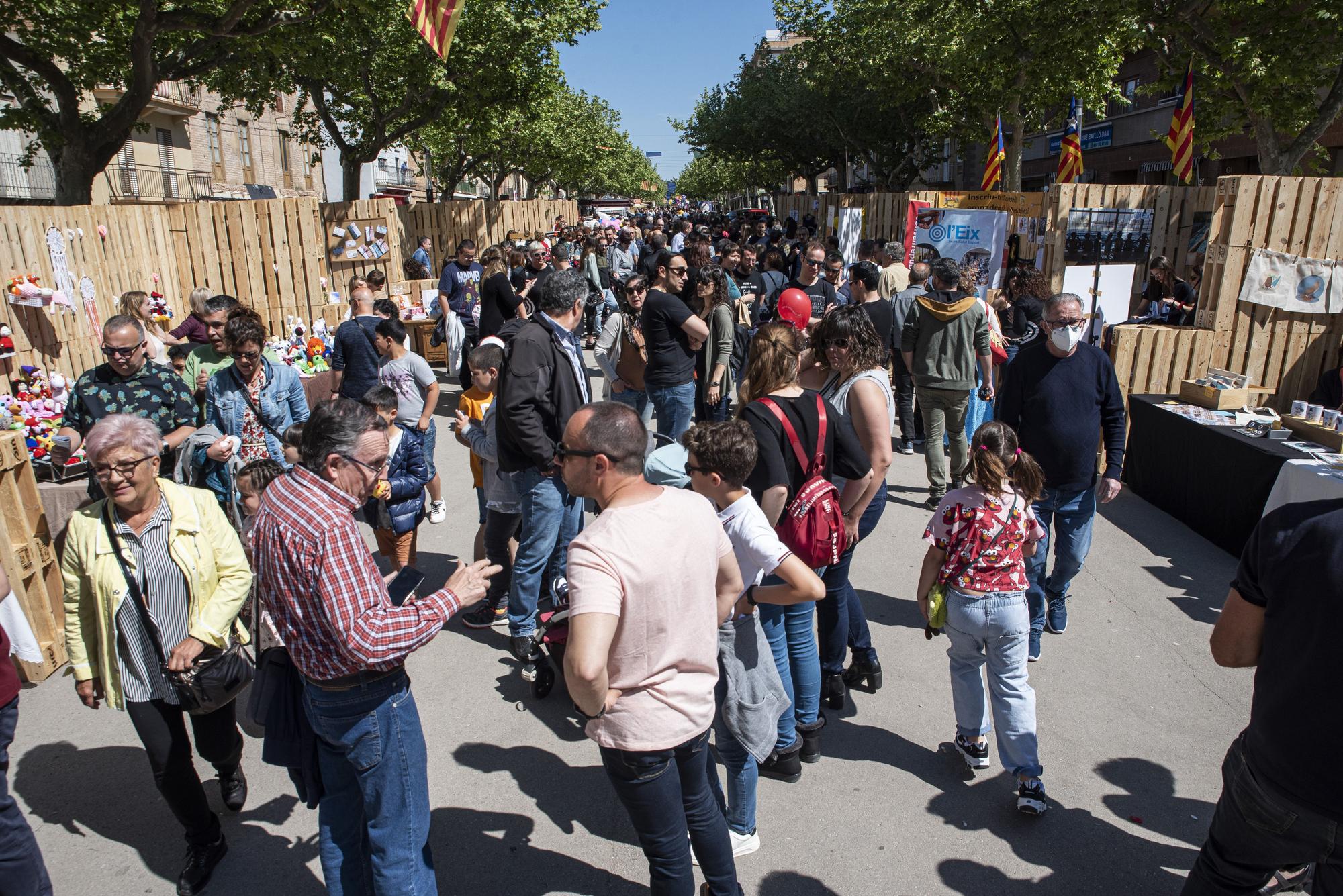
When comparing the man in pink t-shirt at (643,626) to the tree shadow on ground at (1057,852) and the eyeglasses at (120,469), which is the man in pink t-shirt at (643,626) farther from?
the eyeglasses at (120,469)

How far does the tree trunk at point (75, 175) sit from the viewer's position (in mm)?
12133

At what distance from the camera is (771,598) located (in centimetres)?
292

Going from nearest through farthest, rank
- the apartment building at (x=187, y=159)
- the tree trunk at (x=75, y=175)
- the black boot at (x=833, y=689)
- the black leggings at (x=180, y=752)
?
the black leggings at (x=180, y=752) → the black boot at (x=833, y=689) → the tree trunk at (x=75, y=175) → the apartment building at (x=187, y=159)

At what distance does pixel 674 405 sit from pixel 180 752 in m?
4.20

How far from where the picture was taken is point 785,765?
3580 mm

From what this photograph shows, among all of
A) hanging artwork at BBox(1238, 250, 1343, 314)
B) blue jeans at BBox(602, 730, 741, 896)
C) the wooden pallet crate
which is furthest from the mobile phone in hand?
hanging artwork at BBox(1238, 250, 1343, 314)

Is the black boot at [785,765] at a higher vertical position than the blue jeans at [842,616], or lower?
lower

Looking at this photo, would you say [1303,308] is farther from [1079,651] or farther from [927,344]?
[1079,651]

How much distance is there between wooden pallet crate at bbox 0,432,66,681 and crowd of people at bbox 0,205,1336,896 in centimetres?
43

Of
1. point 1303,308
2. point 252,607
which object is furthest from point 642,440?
point 1303,308

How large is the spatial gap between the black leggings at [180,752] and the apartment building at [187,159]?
23.3 m

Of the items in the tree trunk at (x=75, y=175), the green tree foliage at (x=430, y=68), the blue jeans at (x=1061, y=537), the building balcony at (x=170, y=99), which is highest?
the building balcony at (x=170, y=99)

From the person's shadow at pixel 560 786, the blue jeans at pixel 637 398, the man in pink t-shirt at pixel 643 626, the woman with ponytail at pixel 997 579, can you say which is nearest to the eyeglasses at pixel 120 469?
the man in pink t-shirt at pixel 643 626

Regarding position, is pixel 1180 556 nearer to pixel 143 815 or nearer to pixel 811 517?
pixel 811 517
